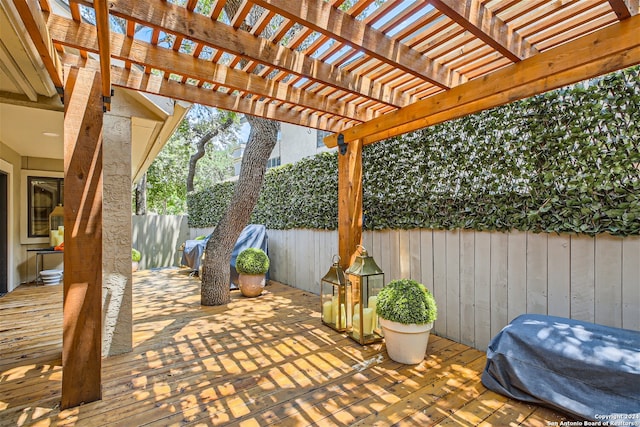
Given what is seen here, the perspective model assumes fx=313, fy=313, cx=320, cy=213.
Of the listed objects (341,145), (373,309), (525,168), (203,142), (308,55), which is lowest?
(373,309)

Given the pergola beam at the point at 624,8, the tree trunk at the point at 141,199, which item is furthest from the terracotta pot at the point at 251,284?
the tree trunk at the point at 141,199

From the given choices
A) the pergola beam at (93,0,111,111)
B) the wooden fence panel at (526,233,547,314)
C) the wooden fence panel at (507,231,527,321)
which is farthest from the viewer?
the wooden fence panel at (507,231,527,321)

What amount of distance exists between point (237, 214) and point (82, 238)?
2788 mm

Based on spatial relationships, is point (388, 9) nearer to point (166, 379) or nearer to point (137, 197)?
point (166, 379)

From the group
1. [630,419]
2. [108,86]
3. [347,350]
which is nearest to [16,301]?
[108,86]

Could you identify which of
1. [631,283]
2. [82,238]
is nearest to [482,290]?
[631,283]

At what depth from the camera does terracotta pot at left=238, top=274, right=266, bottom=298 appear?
5.20 meters

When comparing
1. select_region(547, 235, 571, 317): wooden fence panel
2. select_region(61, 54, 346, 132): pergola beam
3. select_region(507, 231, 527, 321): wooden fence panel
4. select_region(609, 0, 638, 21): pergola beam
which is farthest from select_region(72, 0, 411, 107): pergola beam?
select_region(547, 235, 571, 317): wooden fence panel

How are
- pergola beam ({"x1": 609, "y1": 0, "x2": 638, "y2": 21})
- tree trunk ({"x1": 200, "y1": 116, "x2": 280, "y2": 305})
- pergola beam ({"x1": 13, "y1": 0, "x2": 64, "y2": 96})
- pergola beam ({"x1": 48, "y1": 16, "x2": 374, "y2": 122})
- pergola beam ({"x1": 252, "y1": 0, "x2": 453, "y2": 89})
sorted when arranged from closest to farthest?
pergola beam ({"x1": 13, "y1": 0, "x2": 64, "y2": 96})
pergola beam ({"x1": 609, "y1": 0, "x2": 638, "y2": 21})
pergola beam ({"x1": 252, "y1": 0, "x2": 453, "y2": 89})
pergola beam ({"x1": 48, "y1": 16, "x2": 374, "y2": 122})
tree trunk ({"x1": 200, "y1": 116, "x2": 280, "y2": 305})

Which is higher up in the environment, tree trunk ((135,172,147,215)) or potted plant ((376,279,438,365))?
tree trunk ((135,172,147,215))

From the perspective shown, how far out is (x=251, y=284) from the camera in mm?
5195

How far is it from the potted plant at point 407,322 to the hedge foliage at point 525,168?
36.4 inches

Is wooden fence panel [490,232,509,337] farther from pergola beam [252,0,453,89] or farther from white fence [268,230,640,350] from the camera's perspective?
pergola beam [252,0,453,89]

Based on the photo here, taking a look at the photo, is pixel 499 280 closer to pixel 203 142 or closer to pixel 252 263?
pixel 252 263
